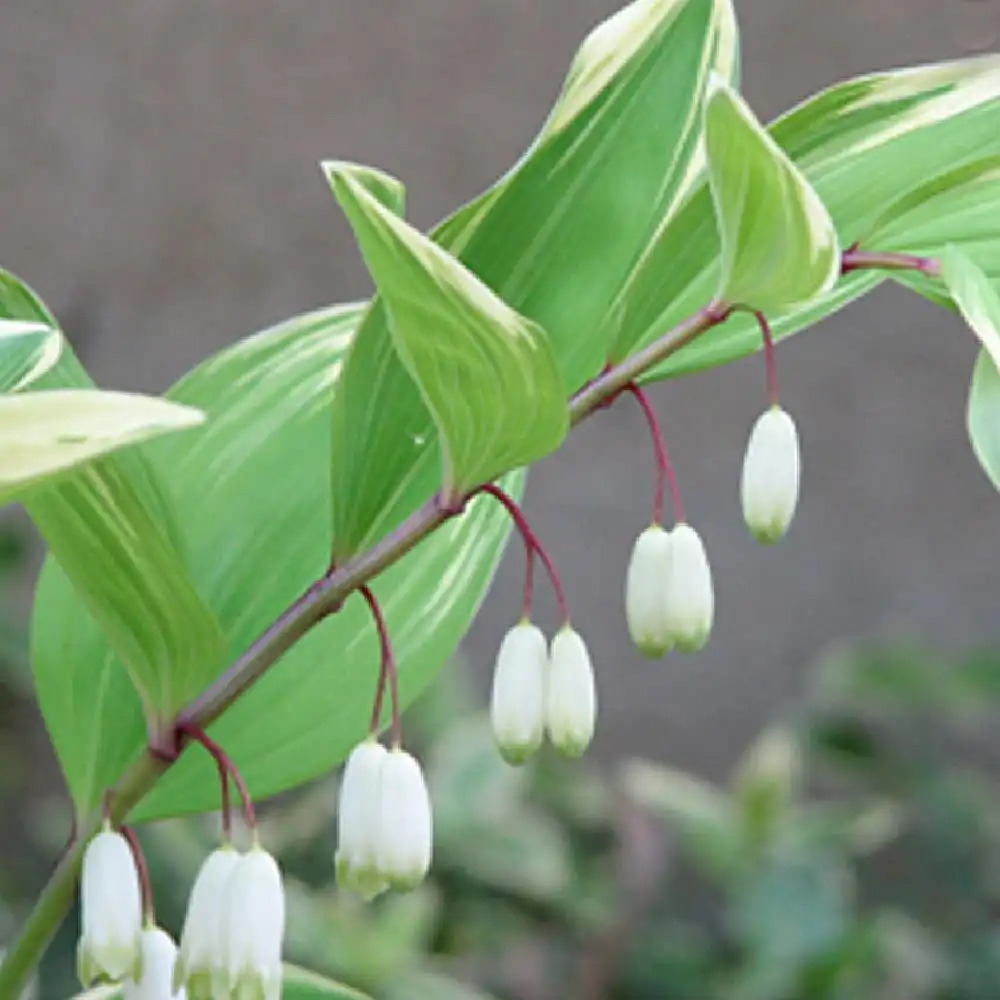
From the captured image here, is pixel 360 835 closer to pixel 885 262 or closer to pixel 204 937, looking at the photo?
pixel 204 937

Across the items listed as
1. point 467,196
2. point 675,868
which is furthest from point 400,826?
point 675,868

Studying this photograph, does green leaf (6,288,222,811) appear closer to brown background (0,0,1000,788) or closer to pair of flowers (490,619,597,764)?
pair of flowers (490,619,597,764)

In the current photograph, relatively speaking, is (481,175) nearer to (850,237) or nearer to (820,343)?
(820,343)

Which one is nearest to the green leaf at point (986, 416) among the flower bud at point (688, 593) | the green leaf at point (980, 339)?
the green leaf at point (980, 339)

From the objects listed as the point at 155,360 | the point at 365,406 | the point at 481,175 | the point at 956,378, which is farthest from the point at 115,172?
the point at 365,406

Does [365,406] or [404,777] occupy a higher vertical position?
[365,406]

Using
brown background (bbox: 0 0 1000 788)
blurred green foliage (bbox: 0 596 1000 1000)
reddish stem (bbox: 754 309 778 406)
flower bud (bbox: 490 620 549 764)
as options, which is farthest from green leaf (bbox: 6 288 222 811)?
brown background (bbox: 0 0 1000 788)

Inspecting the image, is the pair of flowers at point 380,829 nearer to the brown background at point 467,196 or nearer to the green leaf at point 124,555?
the green leaf at point 124,555
